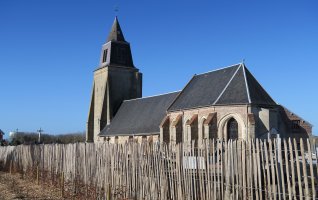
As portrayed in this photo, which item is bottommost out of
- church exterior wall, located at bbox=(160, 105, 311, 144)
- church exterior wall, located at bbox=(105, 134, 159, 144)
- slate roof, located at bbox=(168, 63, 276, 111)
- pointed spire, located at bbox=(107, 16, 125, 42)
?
church exterior wall, located at bbox=(105, 134, 159, 144)

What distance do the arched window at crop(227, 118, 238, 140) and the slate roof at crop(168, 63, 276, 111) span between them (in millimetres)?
1612

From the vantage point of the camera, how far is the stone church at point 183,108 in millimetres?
29031

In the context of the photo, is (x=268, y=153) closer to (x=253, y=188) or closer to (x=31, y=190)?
(x=253, y=188)

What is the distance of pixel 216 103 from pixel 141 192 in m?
20.3

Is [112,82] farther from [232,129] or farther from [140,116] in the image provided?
[232,129]

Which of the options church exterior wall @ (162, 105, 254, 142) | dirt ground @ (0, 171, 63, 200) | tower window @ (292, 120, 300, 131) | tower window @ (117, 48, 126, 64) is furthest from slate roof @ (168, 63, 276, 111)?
dirt ground @ (0, 171, 63, 200)

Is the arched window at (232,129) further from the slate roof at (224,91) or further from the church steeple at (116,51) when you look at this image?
the church steeple at (116,51)

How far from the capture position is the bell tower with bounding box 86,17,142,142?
48406 millimetres

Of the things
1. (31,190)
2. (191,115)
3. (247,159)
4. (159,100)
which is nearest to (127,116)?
(159,100)

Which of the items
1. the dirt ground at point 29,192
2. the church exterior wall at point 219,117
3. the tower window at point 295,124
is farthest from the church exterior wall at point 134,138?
the dirt ground at point 29,192

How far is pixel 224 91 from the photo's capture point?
3022 centimetres

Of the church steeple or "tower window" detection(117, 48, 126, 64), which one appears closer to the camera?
the church steeple

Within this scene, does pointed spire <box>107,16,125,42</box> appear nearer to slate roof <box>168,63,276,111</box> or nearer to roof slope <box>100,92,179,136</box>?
roof slope <box>100,92,179,136</box>

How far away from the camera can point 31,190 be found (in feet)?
48.7
